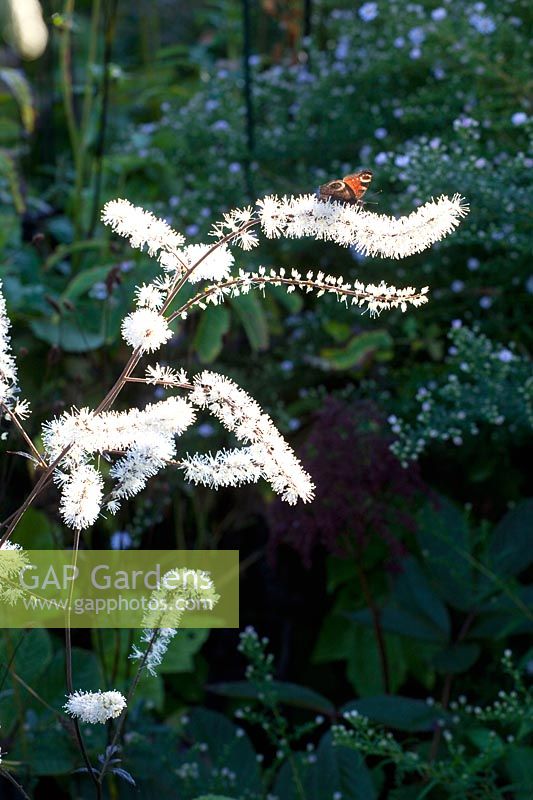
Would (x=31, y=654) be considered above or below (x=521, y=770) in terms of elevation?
above

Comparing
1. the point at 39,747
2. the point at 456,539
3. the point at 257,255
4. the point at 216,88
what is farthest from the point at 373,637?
the point at 216,88

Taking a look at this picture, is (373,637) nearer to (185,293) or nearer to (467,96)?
(185,293)

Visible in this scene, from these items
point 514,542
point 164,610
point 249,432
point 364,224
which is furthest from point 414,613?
point 364,224

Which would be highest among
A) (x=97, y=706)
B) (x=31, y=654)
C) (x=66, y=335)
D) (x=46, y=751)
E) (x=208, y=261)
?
(x=66, y=335)

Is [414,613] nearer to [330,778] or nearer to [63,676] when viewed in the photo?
[330,778]

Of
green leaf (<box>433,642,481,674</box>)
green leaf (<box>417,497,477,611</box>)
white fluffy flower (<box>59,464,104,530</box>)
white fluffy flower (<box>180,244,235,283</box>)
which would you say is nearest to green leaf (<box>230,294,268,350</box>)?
green leaf (<box>417,497,477,611</box>)

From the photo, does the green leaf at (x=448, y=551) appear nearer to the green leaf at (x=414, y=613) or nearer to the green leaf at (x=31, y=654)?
the green leaf at (x=414, y=613)
